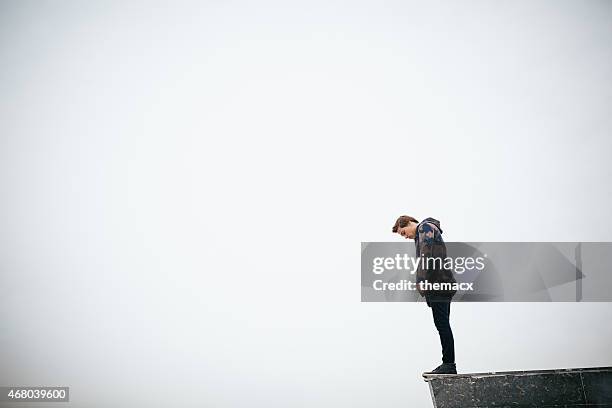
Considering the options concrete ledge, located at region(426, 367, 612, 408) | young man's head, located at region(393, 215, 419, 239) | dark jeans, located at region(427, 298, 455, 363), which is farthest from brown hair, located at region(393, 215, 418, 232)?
concrete ledge, located at region(426, 367, 612, 408)

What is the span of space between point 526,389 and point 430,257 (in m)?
1.46

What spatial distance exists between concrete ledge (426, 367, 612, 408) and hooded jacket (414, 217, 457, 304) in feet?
2.89

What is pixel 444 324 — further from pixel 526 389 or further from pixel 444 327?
pixel 526 389

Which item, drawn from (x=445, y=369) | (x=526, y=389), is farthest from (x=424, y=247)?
(x=526, y=389)

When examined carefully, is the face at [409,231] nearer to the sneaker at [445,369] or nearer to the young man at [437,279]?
the young man at [437,279]

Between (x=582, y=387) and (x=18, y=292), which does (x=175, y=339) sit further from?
(x=582, y=387)

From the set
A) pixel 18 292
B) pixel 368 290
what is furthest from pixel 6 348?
pixel 368 290

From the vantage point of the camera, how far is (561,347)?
11352 millimetres

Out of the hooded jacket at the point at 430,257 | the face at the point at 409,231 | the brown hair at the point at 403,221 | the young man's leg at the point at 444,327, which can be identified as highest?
the brown hair at the point at 403,221

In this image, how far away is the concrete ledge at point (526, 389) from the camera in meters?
3.65

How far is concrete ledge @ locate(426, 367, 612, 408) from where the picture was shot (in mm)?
3648

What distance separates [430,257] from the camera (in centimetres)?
432

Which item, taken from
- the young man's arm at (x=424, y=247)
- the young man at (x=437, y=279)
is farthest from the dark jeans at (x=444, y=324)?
the young man's arm at (x=424, y=247)

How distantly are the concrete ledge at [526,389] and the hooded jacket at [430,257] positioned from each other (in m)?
0.88
